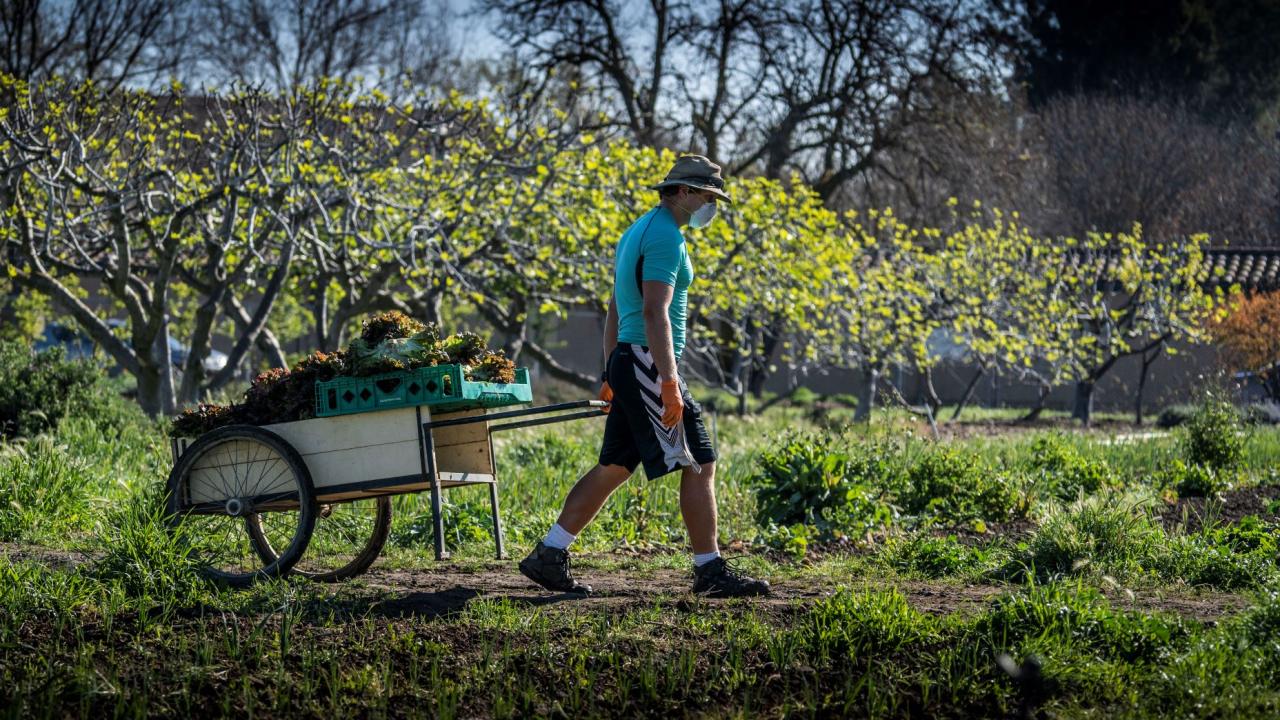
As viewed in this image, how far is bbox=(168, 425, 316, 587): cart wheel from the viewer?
5.32 metres

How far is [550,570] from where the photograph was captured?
535 centimetres

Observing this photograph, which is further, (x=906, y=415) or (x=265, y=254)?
(x=265, y=254)

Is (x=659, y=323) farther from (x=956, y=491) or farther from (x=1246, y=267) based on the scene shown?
(x=1246, y=267)

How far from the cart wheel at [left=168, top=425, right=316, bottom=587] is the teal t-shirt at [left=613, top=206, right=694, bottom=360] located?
4.90ft

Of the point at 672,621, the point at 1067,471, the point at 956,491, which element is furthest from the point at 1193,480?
the point at 672,621

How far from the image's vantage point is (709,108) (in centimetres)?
2411

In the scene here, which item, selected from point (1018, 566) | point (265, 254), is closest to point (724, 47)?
point (265, 254)

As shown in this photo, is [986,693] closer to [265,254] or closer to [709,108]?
[265,254]

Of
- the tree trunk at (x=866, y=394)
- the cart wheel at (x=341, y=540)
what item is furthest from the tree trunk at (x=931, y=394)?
the cart wheel at (x=341, y=540)

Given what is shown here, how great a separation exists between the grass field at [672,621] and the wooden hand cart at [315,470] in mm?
208

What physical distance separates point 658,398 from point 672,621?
99 cm

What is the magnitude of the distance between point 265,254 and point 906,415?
6854 mm

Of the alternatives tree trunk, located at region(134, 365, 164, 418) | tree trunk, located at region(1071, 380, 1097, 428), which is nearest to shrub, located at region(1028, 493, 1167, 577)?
tree trunk, located at region(134, 365, 164, 418)

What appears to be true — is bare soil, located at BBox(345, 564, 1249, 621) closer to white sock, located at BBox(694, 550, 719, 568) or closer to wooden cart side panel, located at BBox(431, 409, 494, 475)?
white sock, located at BBox(694, 550, 719, 568)
